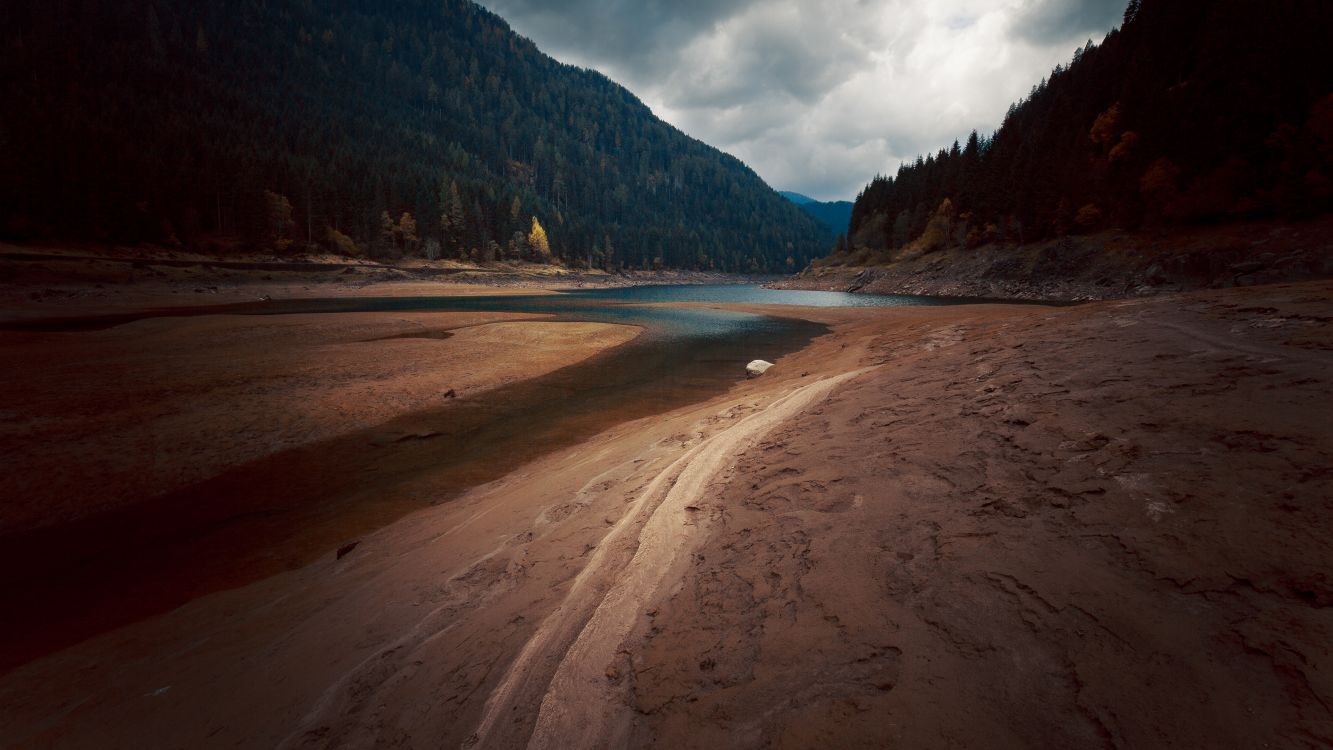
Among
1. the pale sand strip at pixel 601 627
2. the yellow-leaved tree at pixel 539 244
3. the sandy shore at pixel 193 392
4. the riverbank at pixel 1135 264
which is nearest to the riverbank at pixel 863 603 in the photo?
the pale sand strip at pixel 601 627

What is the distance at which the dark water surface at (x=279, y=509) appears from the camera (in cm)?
531

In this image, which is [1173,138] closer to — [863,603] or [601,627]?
[863,603]

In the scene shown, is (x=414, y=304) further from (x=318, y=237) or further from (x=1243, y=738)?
(x=1243, y=738)

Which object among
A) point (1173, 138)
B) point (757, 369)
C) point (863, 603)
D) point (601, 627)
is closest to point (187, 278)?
point (757, 369)

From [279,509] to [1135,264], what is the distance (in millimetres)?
53033

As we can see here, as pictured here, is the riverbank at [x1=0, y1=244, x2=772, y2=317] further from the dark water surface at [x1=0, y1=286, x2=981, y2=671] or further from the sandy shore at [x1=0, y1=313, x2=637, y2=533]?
the dark water surface at [x1=0, y1=286, x2=981, y2=671]

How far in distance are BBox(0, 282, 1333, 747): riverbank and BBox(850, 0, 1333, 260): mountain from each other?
44.5m

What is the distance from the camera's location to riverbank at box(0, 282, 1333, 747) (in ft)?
6.51

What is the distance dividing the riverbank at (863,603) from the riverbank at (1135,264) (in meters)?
29.2

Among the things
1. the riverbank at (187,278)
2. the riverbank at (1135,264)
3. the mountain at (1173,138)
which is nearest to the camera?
the riverbank at (1135,264)

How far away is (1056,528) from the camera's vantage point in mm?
2959

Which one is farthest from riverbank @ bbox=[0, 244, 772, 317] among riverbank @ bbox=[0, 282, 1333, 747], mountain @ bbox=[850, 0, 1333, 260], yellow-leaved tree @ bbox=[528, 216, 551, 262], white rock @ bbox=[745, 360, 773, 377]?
mountain @ bbox=[850, 0, 1333, 260]

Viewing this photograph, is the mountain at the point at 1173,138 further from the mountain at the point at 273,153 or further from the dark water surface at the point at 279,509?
the mountain at the point at 273,153

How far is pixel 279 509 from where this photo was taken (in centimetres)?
725
